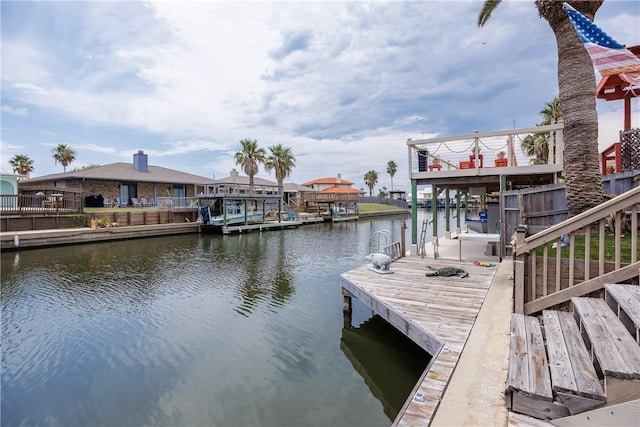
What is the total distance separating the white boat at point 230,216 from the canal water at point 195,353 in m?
14.7

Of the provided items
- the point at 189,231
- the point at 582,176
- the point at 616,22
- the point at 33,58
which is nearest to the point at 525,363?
the point at 582,176

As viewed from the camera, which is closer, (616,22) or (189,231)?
(616,22)

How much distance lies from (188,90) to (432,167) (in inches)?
612

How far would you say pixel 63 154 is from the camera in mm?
40406

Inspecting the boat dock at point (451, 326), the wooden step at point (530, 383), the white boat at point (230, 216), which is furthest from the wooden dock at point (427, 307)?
the white boat at point (230, 216)

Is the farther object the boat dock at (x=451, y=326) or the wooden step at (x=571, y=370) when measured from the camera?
the boat dock at (x=451, y=326)

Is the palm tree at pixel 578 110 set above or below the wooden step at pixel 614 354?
above

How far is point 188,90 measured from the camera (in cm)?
1881

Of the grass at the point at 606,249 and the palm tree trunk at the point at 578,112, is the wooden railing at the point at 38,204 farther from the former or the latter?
the palm tree trunk at the point at 578,112

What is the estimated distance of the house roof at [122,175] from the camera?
28.8 metres

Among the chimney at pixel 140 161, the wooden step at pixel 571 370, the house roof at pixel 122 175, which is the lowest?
the wooden step at pixel 571 370

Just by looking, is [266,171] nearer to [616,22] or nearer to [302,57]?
[302,57]

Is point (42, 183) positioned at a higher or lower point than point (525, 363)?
higher

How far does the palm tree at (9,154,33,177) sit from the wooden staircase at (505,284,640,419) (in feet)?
179
